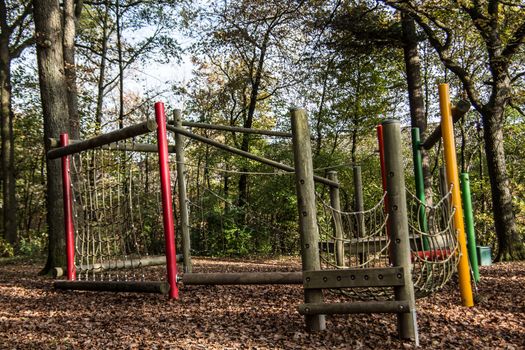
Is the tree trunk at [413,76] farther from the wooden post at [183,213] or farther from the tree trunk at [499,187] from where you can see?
the wooden post at [183,213]

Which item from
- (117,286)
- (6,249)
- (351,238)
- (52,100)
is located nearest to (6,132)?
(6,249)

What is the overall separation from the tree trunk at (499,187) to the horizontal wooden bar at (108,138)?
6.78 m

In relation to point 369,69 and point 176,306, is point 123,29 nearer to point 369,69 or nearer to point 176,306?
point 369,69

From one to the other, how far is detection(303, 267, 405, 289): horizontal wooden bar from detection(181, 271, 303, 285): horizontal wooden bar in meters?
0.91

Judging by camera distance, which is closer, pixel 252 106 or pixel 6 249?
pixel 6 249

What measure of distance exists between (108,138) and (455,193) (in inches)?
142

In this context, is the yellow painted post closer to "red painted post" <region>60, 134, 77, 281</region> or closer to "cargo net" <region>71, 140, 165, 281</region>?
"cargo net" <region>71, 140, 165, 281</region>

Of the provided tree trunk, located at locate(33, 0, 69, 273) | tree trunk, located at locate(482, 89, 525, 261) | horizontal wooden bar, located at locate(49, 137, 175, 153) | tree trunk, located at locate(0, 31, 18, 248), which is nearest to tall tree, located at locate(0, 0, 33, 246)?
tree trunk, located at locate(0, 31, 18, 248)

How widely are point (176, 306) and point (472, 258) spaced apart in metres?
3.36

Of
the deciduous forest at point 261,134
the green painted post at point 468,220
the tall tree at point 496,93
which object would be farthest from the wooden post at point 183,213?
the tall tree at point 496,93

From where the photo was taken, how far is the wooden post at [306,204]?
→ 371 cm

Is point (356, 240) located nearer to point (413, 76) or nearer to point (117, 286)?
point (117, 286)

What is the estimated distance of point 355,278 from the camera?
11.4 feet

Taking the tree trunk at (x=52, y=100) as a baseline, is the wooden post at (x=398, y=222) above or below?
below
